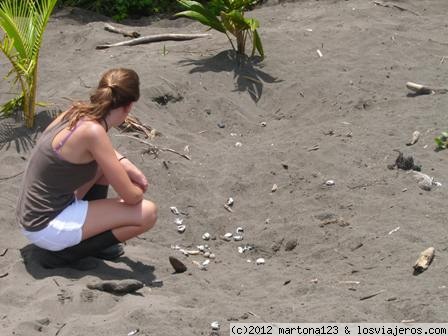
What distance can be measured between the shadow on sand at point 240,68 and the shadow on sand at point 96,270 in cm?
279

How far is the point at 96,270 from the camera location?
478 centimetres

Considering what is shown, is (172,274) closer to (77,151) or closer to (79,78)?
(77,151)

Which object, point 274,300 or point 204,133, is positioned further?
point 204,133

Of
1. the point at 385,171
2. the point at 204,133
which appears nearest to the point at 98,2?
the point at 204,133

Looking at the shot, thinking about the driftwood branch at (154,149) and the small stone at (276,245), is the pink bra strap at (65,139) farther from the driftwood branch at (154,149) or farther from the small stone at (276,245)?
the driftwood branch at (154,149)

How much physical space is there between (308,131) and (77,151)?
2.53 metres

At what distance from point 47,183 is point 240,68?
3.36m

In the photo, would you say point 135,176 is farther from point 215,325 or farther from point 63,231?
point 215,325

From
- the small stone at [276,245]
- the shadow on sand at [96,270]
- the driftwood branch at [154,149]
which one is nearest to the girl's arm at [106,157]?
the shadow on sand at [96,270]

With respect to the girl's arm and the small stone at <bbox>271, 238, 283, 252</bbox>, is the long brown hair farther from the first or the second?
the small stone at <bbox>271, 238, 283, 252</bbox>

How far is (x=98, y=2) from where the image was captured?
9.94 metres

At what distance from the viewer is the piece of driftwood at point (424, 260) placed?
4.57 meters

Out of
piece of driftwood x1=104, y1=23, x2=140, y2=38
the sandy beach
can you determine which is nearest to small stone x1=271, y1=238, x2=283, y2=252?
the sandy beach

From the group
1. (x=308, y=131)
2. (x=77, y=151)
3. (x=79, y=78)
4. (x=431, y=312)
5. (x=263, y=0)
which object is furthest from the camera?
(x=263, y=0)
